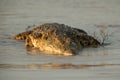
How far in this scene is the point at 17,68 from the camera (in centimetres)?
Result: 1104

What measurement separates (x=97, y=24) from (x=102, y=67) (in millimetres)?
7564

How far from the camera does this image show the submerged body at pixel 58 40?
12847 mm

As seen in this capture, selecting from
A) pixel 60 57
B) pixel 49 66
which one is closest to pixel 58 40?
pixel 60 57

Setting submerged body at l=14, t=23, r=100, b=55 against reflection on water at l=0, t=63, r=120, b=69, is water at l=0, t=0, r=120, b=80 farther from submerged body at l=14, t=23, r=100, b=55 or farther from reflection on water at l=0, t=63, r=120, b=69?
submerged body at l=14, t=23, r=100, b=55

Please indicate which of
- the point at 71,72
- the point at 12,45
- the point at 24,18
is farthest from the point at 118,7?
the point at 71,72

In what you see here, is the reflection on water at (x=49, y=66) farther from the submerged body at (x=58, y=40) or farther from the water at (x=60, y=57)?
the submerged body at (x=58, y=40)

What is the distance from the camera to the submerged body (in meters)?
12.8

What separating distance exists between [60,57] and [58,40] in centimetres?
73

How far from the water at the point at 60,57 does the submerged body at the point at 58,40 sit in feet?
0.95

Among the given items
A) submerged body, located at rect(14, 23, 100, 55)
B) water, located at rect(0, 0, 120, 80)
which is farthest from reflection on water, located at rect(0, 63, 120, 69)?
submerged body, located at rect(14, 23, 100, 55)

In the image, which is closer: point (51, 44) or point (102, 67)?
point (102, 67)

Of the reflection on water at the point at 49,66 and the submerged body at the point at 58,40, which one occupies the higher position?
the submerged body at the point at 58,40

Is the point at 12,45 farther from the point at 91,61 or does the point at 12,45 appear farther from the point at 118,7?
the point at 118,7

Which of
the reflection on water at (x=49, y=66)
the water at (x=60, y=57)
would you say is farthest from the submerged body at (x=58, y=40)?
the reflection on water at (x=49, y=66)
